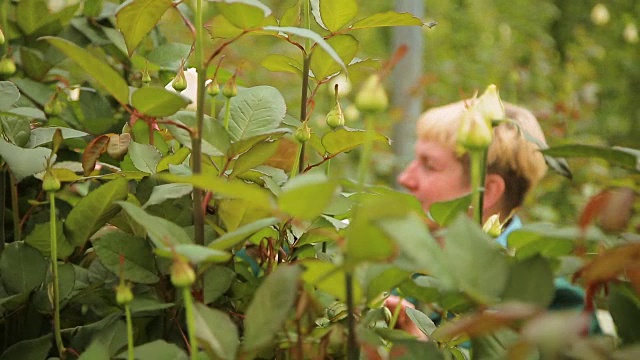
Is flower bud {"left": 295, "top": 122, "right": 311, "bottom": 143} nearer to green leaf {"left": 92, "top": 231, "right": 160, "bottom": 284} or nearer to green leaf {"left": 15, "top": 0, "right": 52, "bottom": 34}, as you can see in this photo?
green leaf {"left": 92, "top": 231, "right": 160, "bottom": 284}

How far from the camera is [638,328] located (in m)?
0.38

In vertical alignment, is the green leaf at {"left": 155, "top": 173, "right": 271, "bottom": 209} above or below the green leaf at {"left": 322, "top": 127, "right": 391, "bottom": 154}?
above

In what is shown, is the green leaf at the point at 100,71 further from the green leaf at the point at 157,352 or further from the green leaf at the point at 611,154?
the green leaf at the point at 611,154

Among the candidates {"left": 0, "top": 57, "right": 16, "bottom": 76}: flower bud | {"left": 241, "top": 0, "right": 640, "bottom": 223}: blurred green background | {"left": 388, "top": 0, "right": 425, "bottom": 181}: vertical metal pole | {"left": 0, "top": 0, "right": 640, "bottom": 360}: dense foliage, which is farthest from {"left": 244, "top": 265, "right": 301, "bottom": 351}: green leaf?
{"left": 241, "top": 0, "right": 640, "bottom": 223}: blurred green background

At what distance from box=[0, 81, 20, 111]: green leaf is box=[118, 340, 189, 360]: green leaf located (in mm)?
A: 210

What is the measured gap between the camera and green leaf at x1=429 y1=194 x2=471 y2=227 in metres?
0.45

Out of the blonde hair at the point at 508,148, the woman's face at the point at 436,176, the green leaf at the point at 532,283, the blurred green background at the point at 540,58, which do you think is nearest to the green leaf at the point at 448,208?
the green leaf at the point at 532,283

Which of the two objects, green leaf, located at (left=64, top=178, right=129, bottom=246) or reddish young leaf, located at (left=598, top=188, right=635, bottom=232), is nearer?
reddish young leaf, located at (left=598, top=188, right=635, bottom=232)

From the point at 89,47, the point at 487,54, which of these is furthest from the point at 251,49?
the point at 89,47

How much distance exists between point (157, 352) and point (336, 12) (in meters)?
0.25

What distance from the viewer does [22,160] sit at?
48cm

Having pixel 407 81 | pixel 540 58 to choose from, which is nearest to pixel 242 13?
pixel 407 81

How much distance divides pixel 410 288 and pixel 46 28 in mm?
442

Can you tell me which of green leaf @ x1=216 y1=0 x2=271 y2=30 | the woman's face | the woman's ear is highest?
green leaf @ x1=216 y1=0 x2=271 y2=30
